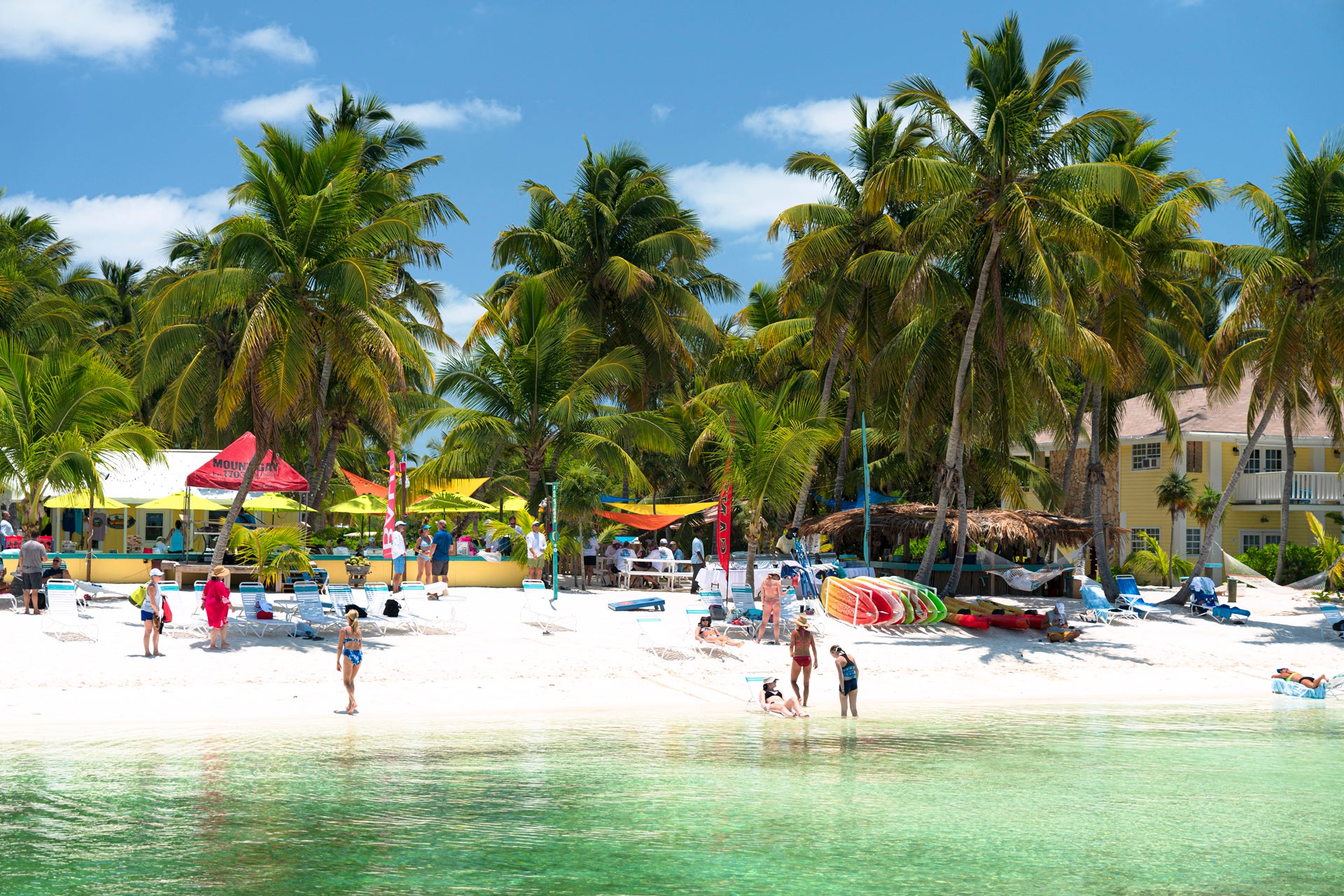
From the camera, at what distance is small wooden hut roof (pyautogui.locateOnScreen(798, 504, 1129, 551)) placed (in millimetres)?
25688

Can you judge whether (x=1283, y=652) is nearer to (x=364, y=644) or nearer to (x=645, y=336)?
(x=364, y=644)

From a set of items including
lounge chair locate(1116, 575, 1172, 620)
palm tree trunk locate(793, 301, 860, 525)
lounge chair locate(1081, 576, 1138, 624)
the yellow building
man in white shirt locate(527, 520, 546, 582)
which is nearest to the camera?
lounge chair locate(1081, 576, 1138, 624)

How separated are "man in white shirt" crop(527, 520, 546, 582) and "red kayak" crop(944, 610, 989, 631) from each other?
8.29 m

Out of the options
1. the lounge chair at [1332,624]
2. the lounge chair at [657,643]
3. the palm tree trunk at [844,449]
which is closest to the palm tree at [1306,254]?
the lounge chair at [1332,624]

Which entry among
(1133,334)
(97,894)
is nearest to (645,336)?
(1133,334)

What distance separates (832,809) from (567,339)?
18.5 meters

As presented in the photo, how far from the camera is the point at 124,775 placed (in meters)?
11.6

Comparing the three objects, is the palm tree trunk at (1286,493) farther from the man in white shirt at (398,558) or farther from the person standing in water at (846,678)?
the man in white shirt at (398,558)

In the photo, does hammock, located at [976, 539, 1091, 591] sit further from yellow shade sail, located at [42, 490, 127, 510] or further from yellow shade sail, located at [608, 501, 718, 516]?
yellow shade sail, located at [42, 490, 127, 510]

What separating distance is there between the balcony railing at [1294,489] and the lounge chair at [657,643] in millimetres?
21693

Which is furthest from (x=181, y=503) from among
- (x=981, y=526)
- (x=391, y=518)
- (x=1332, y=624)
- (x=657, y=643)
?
(x=1332, y=624)

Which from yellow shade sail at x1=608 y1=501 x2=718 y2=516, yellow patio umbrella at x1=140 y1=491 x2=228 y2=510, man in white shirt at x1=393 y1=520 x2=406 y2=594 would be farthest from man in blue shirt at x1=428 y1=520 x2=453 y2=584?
yellow shade sail at x1=608 y1=501 x2=718 y2=516

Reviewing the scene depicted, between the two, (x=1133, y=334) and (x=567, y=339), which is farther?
(x=567, y=339)

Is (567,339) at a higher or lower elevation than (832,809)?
higher
